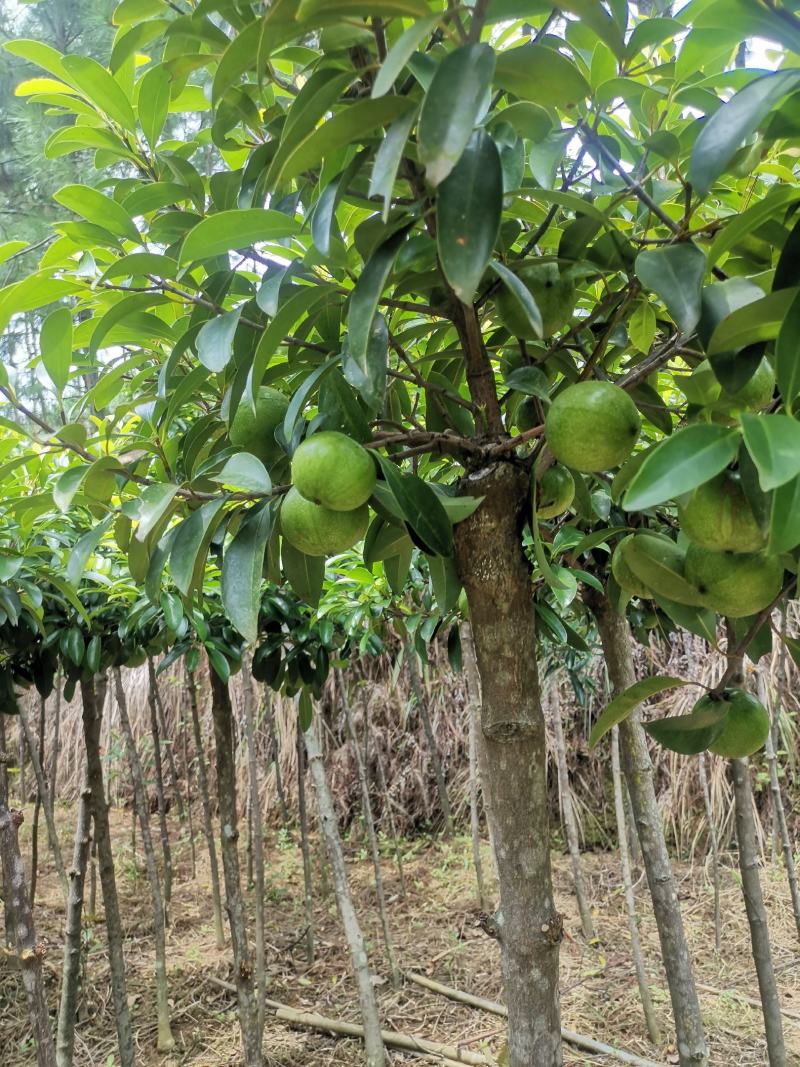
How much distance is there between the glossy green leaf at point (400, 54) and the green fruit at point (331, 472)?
0.78ft

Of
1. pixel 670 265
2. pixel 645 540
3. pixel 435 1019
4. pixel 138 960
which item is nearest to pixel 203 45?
pixel 670 265

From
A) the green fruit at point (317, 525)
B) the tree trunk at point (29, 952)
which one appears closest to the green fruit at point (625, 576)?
the green fruit at point (317, 525)

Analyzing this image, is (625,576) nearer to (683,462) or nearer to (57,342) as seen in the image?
(683,462)

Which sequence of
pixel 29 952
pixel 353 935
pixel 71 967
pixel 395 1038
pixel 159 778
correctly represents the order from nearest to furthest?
pixel 29 952 < pixel 71 967 < pixel 353 935 < pixel 395 1038 < pixel 159 778

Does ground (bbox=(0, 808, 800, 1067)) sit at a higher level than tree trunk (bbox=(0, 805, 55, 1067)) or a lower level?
lower

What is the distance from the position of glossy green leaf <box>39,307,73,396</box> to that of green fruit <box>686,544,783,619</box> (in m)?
0.60

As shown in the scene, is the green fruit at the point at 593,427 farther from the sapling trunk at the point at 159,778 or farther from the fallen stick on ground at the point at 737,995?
the fallen stick on ground at the point at 737,995

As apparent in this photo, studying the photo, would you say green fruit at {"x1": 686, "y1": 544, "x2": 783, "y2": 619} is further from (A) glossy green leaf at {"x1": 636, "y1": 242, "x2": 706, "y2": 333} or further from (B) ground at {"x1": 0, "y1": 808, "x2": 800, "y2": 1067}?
(B) ground at {"x1": 0, "y1": 808, "x2": 800, "y2": 1067}

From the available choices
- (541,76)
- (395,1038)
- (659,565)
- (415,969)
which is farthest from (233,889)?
(541,76)

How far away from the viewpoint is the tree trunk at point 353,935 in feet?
8.23

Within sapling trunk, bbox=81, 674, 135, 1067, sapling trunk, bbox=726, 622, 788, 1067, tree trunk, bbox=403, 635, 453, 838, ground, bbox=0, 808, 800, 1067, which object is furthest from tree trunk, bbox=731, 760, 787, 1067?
tree trunk, bbox=403, 635, 453, 838

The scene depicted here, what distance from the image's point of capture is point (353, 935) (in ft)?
8.64

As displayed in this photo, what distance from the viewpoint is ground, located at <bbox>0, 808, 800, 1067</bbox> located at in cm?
274

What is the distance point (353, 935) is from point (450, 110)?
2714mm
